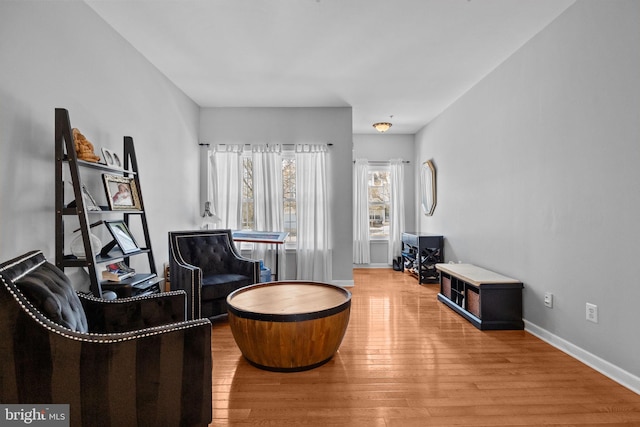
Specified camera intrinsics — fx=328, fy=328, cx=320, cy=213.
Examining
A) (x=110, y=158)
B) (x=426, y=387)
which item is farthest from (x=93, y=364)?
(x=110, y=158)

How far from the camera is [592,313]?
2.40 m

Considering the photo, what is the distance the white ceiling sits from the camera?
8.59 feet

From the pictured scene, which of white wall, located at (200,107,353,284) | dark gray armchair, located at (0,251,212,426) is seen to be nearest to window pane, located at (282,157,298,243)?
white wall, located at (200,107,353,284)

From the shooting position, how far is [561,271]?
8.88 feet

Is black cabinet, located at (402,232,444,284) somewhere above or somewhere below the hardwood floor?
above

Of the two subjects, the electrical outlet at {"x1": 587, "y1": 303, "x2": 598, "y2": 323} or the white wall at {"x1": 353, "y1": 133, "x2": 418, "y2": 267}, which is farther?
the white wall at {"x1": 353, "y1": 133, "x2": 418, "y2": 267}

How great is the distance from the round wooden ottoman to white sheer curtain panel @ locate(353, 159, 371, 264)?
4.05m

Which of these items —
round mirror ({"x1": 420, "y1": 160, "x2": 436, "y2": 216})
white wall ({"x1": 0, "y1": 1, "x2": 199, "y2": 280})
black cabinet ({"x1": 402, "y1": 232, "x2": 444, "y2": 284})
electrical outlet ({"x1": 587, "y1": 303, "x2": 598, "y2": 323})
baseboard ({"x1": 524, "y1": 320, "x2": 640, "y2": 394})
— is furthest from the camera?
round mirror ({"x1": 420, "y1": 160, "x2": 436, "y2": 216})

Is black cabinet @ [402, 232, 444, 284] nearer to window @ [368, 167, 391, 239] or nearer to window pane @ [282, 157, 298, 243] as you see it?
window @ [368, 167, 391, 239]

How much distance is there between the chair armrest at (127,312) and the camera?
1.90 metres

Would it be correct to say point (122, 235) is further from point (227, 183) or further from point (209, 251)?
point (227, 183)

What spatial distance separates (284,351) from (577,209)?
2457 mm

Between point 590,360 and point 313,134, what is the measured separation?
13.4 feet

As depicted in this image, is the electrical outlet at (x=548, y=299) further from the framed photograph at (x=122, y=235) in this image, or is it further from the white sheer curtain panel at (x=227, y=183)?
the white sheer curtain panel at (x=227, y=183)
